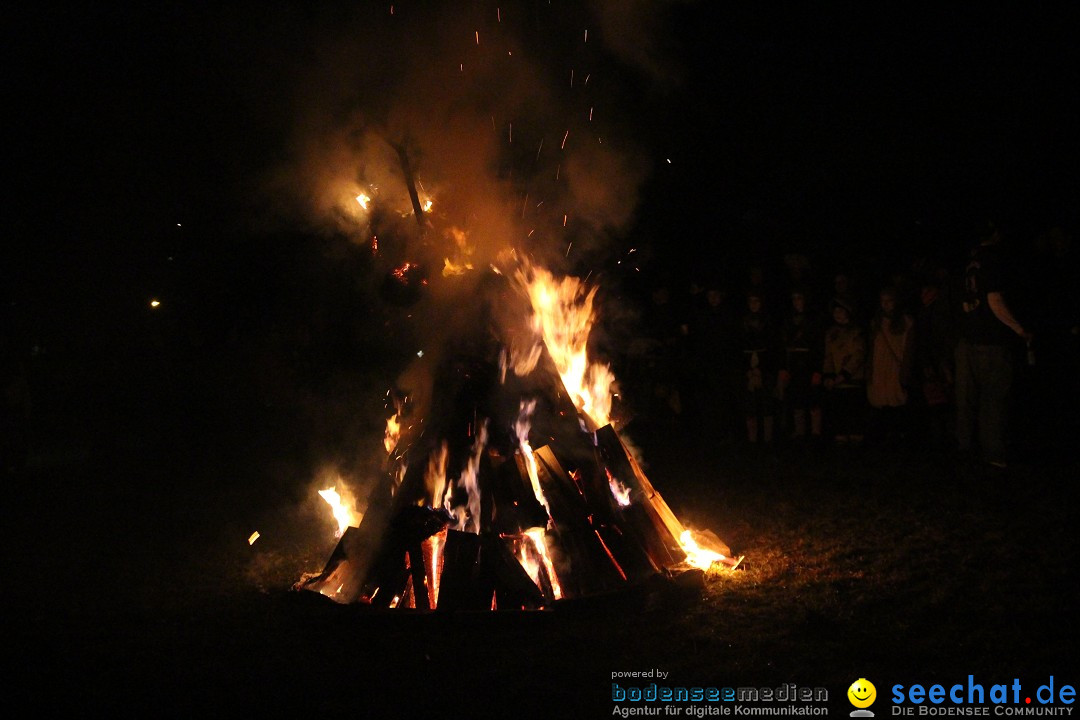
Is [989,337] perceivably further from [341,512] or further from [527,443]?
[341,512]

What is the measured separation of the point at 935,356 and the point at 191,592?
8.28 meters

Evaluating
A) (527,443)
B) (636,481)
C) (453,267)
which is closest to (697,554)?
(636,481)

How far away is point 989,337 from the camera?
318 inches

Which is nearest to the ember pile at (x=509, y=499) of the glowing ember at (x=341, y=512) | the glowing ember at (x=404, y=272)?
the glowing ember at (x=404, y=272)

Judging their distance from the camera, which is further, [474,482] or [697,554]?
[697,554]

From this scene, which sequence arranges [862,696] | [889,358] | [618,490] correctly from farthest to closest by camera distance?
[889,358] → [618,490] → [862,696]

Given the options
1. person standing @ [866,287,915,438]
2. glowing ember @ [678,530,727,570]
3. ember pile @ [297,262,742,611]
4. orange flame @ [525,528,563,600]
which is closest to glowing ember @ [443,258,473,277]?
ember pile @ [297,262,742,611]

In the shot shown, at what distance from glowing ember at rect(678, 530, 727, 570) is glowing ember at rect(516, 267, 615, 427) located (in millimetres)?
1086

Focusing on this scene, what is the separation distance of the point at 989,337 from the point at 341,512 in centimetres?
630

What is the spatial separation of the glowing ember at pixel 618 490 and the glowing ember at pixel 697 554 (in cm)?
55

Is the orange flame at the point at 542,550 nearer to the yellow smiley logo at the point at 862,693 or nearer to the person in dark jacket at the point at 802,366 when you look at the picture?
the yellow smiley logo at the point at 862,693

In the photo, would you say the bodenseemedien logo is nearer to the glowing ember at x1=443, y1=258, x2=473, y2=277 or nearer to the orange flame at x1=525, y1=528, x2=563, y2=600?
the orange flame at x1=525, y1=528, x2=563, y2=600

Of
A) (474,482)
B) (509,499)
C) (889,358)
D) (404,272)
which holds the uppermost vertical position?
(889,358)

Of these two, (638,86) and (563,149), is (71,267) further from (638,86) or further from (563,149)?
(563,149)
